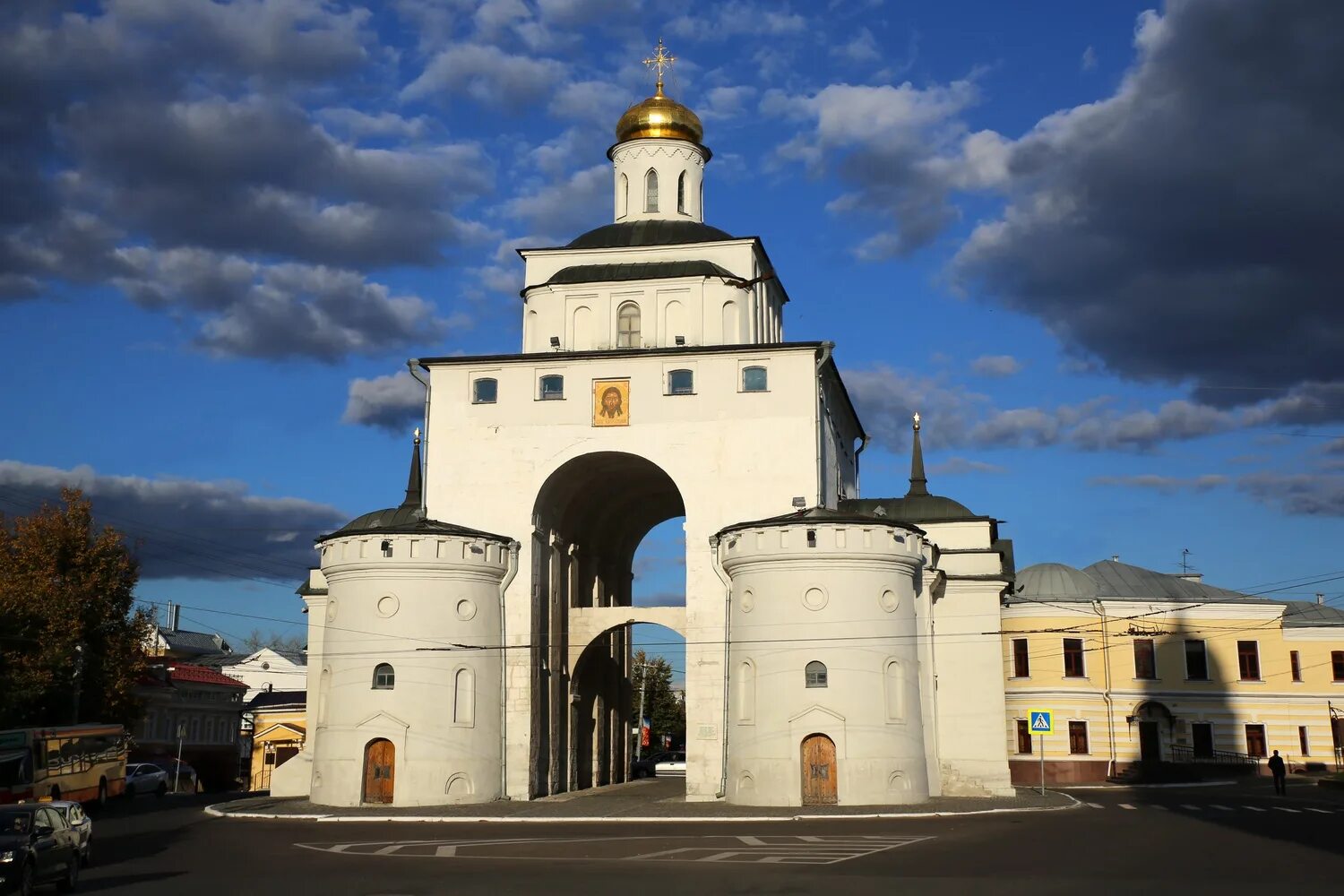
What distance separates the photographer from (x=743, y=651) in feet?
112

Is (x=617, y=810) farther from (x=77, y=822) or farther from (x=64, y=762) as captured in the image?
(x=64, y=762)

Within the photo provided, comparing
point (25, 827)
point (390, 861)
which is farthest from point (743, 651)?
point (25, 827)

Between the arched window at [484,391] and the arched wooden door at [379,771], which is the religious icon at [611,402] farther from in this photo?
the arched wooden door at [379,771]

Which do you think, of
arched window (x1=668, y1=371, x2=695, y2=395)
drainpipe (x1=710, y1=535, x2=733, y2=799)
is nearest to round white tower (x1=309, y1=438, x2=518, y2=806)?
drainpipe (x1=710, y1=535, x2=733, y2=799)

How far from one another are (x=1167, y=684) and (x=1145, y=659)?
119 centimetres

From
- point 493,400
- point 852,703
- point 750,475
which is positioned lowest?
point 852,703

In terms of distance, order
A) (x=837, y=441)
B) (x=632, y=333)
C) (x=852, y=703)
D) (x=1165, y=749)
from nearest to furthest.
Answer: (x=852, y=703), (x=632, y=333), (x=837, y=441), (x=1165, y=749)

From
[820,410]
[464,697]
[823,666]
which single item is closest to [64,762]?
[464,697]

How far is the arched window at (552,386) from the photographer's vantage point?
38219 millimetres

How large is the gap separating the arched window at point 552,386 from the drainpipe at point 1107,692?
25.5m

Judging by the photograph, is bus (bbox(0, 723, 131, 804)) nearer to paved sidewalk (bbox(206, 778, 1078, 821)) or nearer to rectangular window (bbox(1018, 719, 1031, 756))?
paved sidewalk (bbox(206, 778, 1078, 821))

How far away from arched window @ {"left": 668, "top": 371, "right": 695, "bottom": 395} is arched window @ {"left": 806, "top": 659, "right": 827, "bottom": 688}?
885 cm

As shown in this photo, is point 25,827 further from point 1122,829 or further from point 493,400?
point 493,400

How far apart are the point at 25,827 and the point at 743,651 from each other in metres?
Result: 20.4
